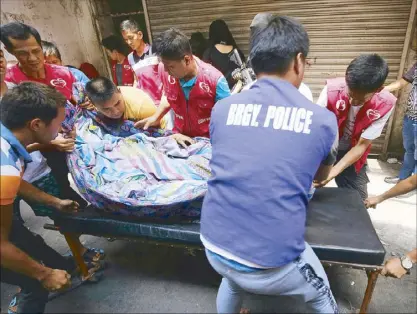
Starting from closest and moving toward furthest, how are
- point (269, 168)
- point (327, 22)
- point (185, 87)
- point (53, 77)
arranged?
point (269, 168)
point (185, 87)
point (53, 77)
point (327, 22)

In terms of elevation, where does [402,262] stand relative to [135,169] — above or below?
below

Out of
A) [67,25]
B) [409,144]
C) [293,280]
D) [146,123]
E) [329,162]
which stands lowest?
[409,144]

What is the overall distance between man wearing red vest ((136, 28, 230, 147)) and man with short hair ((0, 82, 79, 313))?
0.86m

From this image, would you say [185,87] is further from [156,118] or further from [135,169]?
[135,169]

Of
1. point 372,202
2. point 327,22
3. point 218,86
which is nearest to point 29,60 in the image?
point 218,86

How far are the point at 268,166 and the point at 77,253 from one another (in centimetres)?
190

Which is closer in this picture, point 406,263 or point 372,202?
point 406,263

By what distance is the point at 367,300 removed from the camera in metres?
1.68

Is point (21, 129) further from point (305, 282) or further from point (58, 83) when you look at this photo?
point (305, 282)

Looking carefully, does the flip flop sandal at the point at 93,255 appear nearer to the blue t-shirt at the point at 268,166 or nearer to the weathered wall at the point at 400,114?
the blue t-shirt at the point at 268,166

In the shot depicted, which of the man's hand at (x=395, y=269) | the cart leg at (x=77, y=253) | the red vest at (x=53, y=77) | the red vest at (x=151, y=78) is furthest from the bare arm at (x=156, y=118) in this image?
the man's hand at (x=395, y=269)

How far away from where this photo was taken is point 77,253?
223cm

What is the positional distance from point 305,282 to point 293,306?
99 centimetres

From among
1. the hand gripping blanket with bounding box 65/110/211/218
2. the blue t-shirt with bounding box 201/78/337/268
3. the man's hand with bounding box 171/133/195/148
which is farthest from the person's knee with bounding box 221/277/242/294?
the man's hand with bounding box 171/133/195/148
